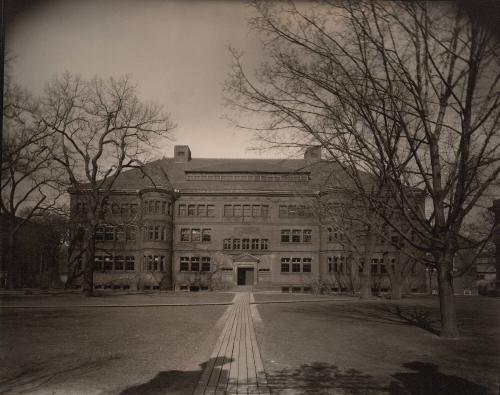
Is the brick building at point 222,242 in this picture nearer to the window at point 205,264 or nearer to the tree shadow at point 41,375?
the window at point 205,264

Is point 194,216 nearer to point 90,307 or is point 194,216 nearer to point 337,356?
point 90,307

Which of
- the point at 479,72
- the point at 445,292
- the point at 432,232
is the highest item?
the point at 479,72

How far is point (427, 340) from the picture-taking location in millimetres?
11359

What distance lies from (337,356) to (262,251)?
1353 inches

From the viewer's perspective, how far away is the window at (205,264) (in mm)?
43359

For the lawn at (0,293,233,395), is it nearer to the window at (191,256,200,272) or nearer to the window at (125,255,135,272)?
the window at (191,256,200,272)

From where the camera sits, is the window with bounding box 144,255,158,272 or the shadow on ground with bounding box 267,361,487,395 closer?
the shadow on ground with bounding box 267,361,487,395

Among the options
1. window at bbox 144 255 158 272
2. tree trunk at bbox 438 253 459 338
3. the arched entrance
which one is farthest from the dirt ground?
the arched entrance

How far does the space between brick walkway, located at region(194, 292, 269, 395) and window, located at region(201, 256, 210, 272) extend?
31.4 m

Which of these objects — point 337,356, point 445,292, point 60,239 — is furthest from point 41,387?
point 60,239

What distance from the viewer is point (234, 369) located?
798cm

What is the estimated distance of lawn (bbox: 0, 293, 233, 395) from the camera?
702cm

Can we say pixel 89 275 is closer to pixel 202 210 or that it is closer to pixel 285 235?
Result: pixel 202 210

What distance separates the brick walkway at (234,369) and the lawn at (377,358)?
24 centimetres
